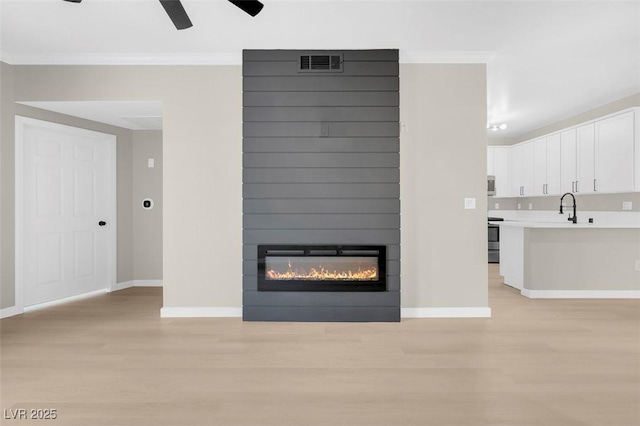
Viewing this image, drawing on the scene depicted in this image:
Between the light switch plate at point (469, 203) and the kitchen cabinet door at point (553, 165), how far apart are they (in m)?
3.28

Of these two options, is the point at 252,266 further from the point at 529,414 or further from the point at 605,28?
the point at 605,28

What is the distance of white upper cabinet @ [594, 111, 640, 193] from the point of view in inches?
194

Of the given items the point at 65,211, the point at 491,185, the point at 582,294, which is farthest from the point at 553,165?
the point at 65,211

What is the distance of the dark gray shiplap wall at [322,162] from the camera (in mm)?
3719

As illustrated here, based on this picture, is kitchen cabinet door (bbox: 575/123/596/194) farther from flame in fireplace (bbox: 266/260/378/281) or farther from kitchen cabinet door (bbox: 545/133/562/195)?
flame in fireplace (bbox: 266/260/378/281)

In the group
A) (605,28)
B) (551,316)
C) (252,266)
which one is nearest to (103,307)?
(252,266)

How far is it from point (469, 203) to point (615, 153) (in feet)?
9.33

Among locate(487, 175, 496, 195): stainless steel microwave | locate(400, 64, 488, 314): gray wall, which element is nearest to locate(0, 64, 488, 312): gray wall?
locate(400, 64, 488, 314): gray wall

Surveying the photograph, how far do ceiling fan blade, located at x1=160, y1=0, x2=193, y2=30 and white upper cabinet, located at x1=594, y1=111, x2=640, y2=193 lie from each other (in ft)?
17.7

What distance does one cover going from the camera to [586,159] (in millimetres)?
5594

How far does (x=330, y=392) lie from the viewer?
2266 mm

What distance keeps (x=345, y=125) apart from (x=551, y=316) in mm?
2803

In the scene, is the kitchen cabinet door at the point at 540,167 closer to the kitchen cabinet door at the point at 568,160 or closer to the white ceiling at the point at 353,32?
the kitchen cabinet door at the point at 568,160

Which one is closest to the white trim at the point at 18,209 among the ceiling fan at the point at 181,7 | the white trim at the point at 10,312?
the white trim at the point at 10,312
